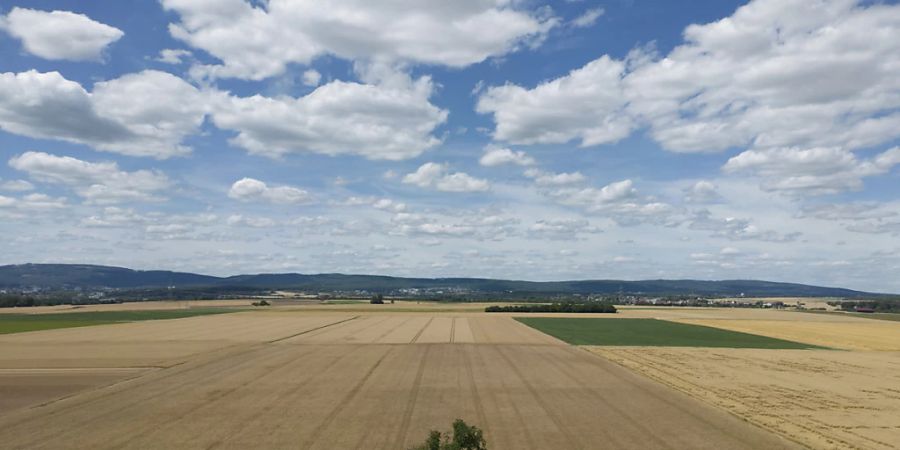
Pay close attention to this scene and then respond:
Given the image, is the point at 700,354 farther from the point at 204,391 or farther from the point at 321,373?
the point at 204,391

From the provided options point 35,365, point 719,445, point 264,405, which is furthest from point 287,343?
point 719,445

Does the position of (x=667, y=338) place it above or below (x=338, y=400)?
above

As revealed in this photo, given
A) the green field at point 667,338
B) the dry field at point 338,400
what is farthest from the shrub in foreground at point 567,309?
the dry field at point 338,400

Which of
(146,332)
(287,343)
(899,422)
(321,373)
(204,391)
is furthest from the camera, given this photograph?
(146,332)

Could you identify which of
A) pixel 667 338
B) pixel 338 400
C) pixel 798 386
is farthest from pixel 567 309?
pixel 338 400

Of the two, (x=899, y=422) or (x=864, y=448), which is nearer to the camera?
(x=864, y=448)

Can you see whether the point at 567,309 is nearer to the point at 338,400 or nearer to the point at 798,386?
the point at 798,386
